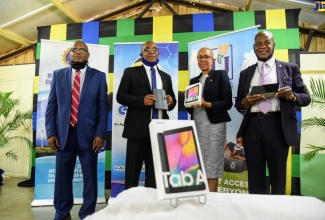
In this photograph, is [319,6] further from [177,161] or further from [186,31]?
[177,161]

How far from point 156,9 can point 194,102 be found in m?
4.25

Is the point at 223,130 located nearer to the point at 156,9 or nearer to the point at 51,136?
the point at 51,136

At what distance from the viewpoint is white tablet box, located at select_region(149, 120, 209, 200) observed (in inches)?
28.0

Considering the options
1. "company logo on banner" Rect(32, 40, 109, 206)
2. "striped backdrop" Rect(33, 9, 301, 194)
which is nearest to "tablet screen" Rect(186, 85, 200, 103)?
"company logo on banner" Rect(32, 40, 109, 206)

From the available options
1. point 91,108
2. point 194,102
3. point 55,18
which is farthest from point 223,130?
point 55,18

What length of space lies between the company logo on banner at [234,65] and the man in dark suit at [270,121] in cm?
117

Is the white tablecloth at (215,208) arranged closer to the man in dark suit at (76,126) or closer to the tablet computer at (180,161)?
the tablet computer at (180,161)

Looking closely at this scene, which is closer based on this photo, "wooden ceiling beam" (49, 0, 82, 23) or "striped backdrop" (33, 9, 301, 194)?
"striped backdrop" (33, 9, 301, 194)

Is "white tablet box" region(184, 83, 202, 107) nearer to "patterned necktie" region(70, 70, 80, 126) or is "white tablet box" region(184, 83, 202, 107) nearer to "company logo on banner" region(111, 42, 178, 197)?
"patterned necktie" region(70, 70, 80, 126)

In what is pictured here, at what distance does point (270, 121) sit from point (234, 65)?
1467 mm

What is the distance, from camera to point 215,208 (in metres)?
0.60

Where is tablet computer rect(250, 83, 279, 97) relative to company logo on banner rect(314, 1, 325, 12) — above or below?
below

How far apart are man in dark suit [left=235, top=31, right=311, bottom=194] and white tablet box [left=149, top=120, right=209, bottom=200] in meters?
1.16

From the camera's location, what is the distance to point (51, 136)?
216cm
